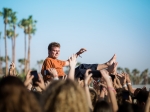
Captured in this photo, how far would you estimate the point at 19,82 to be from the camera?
256 cm

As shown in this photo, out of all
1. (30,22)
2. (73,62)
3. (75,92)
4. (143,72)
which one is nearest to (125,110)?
(75,92)

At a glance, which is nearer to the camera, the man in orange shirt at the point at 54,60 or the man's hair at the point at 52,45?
the man in orange shirt at the point at 54,60

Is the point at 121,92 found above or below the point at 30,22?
below

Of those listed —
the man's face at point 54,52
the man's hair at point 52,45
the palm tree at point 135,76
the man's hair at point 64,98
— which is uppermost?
the man's hair at point 52,45

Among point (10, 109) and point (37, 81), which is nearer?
point (10, 109)

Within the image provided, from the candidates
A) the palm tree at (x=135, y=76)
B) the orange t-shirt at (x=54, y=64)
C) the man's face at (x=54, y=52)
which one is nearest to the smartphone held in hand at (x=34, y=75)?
the orange t-shirt at (x=54, y=64)

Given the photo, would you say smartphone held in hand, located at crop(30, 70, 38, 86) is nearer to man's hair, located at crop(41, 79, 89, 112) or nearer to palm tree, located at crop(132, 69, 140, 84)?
man's hair, located at crop(41, 79, 89, 112)

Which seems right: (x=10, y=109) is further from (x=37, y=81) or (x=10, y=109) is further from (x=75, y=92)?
(x=37, y=81)

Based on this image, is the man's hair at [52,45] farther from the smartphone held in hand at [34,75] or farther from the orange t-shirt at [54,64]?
the smartphone held in hand at [34,75]

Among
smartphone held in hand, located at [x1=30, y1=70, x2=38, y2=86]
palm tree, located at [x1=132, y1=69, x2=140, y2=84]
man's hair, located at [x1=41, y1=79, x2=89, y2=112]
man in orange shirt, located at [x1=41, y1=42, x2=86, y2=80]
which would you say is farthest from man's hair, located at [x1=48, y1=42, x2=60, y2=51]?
palm tree, located at [x1=132, y1=69, x2=140, y2=84]

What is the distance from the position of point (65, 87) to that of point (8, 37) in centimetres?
5008

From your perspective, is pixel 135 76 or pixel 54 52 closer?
pixel 54 52

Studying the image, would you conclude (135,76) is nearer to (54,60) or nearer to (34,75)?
(54,60)

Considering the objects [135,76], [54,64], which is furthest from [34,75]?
[135,76]
